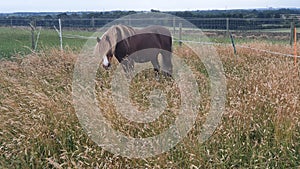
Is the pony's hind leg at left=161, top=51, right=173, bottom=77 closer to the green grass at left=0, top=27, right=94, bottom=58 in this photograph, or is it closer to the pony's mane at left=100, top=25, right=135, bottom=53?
the pony's mane at left=100, top=25, right=135, bottom=53

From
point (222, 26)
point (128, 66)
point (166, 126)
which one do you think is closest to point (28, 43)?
point (222, 26)

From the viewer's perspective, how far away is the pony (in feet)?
16.2

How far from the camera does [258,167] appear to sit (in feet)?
8.18

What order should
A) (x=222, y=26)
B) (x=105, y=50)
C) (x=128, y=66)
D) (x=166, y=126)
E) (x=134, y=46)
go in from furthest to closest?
1. (x=222, y=26)
2. (x=134, y=46)
3. (x=128, y=66)
4. (x=105, y=50)
5. (x=166, y=126)

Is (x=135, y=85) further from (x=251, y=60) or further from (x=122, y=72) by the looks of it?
(x=251, y=60)

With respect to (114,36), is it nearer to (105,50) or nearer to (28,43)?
(105,50)

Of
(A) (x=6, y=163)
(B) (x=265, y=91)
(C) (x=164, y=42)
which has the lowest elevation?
(A) (x=6, y=163)

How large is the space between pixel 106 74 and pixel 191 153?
120 inches

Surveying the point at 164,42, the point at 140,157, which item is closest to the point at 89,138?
the point at 140,157

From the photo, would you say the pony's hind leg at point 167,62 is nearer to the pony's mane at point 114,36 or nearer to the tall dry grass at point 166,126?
the pony's mane at point 114,36

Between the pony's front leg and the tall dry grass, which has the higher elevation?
the pony's front leg

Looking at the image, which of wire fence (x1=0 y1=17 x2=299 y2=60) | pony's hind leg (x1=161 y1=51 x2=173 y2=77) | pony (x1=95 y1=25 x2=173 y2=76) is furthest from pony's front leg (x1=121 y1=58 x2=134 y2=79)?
wire fence (x1=0 y1=17 x2=299 y2=60)

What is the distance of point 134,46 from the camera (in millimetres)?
5398

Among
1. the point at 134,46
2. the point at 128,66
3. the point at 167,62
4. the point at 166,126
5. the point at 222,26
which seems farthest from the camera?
the point at 222,26
